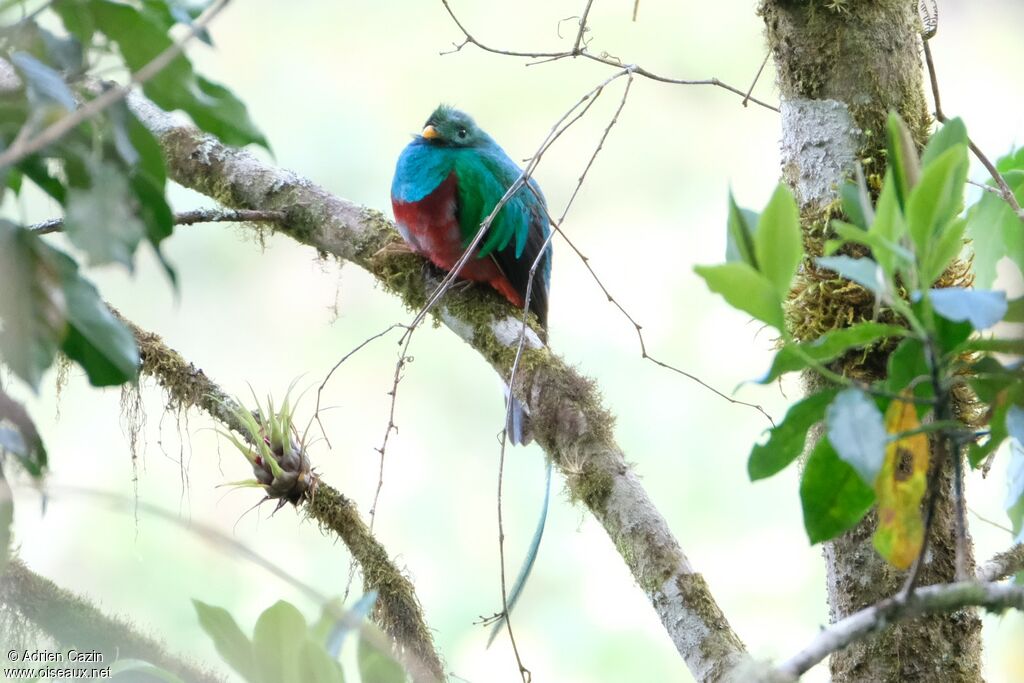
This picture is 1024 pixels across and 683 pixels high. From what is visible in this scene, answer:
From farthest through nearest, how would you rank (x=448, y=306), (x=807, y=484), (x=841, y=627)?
1. (x=448, y=306)
2. (x=807, y=484)
3. (x=841, y=627)

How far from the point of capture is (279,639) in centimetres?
96

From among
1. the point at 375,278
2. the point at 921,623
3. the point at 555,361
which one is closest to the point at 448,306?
the point at 375,278

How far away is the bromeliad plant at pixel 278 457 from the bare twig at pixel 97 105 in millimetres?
886

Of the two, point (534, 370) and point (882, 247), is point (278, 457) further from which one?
point (882, 247)

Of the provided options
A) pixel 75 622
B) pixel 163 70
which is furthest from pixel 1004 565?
pixel 75 622

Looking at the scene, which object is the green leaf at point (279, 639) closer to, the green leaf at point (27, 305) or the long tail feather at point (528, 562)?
the green leaf at point (27, 305)

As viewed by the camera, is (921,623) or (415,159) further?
(415,159)

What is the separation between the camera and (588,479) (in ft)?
5.50

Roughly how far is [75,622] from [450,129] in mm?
1703

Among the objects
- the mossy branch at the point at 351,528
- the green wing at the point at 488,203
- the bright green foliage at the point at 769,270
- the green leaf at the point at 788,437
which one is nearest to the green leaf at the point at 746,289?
the bright green foliage at the point at 769,270

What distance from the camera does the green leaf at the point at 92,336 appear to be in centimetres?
94

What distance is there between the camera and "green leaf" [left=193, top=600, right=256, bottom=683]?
3.23ft

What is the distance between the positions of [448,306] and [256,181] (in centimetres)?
53

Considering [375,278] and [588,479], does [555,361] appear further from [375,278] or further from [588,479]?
[375,278]
